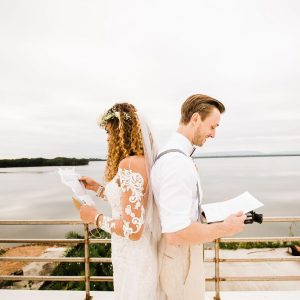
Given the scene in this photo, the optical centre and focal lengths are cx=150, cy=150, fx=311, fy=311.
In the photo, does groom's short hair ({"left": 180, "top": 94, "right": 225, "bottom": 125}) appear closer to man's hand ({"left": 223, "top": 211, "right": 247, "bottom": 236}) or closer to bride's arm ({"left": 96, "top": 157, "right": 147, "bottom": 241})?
bride's arm ({"left": 96, "top": 157, "right": 147, "bottom": 241})

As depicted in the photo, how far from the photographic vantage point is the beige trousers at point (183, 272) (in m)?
1.60

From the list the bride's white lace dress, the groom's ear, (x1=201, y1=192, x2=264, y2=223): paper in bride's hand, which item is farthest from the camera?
the bride's white lace dress

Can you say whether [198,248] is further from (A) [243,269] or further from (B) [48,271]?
(B) [48,271]

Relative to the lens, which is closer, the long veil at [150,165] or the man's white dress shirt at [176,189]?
the man's white dress shirt at [176,189]

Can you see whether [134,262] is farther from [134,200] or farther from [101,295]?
[101,295]

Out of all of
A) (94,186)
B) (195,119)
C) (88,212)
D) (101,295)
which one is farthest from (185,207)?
(101,295)

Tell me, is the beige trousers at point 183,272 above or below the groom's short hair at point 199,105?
below

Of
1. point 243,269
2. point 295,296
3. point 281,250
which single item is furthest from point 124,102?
point 281,250

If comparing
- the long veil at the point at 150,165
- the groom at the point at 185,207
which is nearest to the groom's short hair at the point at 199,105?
the groom at the point at 185,207

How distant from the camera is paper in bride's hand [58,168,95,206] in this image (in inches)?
77.3

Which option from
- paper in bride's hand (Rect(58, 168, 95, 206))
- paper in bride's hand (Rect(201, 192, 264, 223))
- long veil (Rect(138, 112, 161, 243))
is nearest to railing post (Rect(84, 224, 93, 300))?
paper in bride's hand (Rect(58, 168, 95, 206))

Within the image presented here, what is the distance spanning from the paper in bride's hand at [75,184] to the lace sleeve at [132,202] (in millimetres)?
420

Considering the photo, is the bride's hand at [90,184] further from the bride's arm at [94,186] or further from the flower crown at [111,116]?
the flower crown at [111,116]

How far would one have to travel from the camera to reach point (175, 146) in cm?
157
